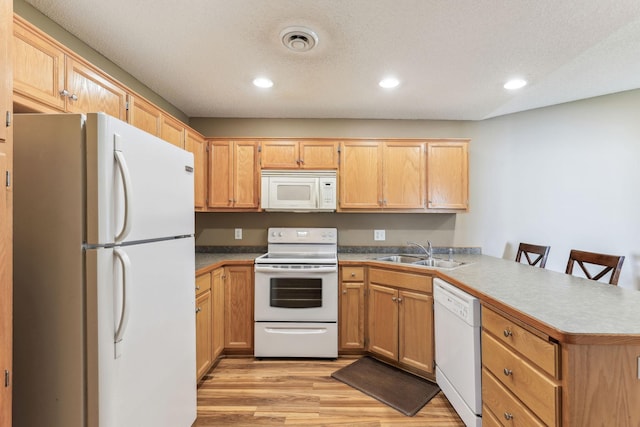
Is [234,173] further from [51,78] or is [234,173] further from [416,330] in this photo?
[416,330]

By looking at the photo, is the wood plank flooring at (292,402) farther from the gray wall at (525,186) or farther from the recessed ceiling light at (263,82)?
the recessed ceiling light at (263,82)

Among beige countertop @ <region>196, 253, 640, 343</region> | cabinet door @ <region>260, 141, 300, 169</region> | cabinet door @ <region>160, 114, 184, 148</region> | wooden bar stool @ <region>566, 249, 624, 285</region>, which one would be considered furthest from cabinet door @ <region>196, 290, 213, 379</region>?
wooden bar stool @ <region>566, 249, 624, 285</region>

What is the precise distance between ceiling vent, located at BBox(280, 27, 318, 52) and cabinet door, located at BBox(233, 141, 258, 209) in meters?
1.35

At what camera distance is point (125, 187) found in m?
1.12

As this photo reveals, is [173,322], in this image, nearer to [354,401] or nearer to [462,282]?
[354,401]

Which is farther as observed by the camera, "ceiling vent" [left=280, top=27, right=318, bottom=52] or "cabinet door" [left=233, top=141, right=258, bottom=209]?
"cabinet door" [left=233, top=141, right=258, bottom=209]

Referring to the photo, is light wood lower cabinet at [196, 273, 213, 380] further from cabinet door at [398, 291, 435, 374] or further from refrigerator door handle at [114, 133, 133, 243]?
cabinet door at [398, 291, 435, 374]

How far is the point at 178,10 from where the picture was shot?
4.94 feet

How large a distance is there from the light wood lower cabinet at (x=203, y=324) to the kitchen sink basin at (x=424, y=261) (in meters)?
1.63

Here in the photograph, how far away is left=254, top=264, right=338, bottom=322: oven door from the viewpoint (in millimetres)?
2645

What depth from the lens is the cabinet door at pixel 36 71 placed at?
1.19 meters

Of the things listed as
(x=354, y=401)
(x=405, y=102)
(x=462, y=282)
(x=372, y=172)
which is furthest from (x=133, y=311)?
(x=405, y=102)

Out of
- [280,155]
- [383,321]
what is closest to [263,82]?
[280,155]

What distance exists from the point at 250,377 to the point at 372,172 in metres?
2.22
